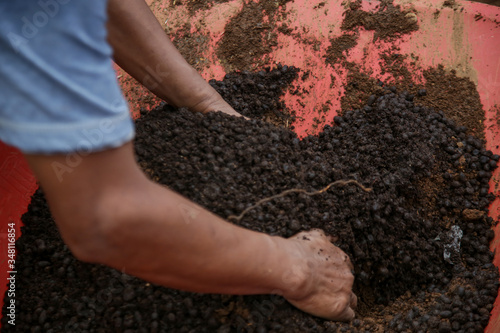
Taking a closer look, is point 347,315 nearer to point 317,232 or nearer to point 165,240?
point 317,232

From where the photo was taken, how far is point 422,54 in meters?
1.60

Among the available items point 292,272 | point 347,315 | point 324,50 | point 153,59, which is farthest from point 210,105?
point 347,315

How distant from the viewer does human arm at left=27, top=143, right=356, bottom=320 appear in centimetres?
63

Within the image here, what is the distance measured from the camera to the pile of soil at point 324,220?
111 cm

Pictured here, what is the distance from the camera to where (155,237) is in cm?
72

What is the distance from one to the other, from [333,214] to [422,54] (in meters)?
0.81

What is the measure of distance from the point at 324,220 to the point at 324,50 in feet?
2.60

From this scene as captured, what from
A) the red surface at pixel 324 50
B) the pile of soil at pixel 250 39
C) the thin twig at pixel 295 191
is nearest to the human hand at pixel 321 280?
the thin twig at pixel 295 191

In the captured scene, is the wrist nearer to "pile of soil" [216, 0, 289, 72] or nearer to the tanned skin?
the tanned skin

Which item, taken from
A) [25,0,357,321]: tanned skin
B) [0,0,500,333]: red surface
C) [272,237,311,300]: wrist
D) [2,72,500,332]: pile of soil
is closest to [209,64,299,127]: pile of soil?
[0,0,500,333]: red surface

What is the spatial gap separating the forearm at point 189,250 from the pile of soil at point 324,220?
0.68 ft

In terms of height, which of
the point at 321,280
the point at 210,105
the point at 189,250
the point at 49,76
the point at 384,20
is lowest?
the point at 321,280

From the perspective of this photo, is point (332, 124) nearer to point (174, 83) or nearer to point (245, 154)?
point (245, 154)

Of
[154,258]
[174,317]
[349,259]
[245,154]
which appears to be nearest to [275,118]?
[245,154]
